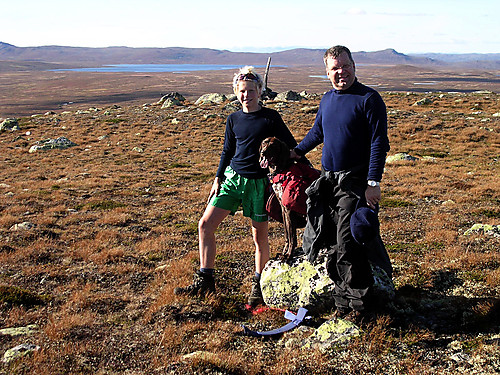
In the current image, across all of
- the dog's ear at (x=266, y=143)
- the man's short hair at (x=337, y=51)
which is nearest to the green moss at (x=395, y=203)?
the dog's ear at (x=266, y=143)

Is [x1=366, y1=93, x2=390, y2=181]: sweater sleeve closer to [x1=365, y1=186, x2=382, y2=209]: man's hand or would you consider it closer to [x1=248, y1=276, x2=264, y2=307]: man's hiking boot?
[x1=365, y1=186, x2=382, y2=209]: man's hand

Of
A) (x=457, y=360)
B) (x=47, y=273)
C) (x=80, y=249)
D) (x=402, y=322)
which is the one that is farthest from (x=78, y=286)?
(x=457, y=360)

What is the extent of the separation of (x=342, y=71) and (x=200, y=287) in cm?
338

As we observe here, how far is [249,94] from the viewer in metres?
4.71

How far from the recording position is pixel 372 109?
3.82 meters

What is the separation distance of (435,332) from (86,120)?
1496 inches

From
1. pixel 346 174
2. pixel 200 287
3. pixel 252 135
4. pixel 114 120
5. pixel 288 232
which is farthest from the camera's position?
pixel 114 120

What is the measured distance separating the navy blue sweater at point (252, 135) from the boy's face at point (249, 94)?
3.5 inches

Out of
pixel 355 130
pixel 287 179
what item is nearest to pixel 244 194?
pixel 287 179

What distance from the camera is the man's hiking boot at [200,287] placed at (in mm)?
5492

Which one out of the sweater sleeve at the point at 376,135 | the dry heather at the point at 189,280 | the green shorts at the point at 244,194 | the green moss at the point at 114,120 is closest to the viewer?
the sweater sleeve at the point at 376,135

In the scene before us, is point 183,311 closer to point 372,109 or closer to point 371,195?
point 371,195

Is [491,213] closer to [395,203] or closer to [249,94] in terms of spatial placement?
[395,203]

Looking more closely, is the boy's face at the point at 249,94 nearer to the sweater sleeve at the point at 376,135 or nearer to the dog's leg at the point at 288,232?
the dog's leg at the point at 288,232
